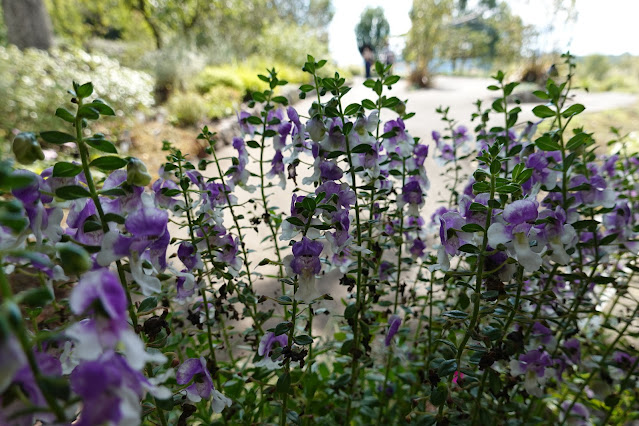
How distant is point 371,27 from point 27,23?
93.3 feet

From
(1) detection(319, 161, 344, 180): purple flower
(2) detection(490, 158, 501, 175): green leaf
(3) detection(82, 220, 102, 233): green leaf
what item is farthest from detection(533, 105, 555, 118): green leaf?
(3) detection(82, 220, 102, 233): green leaf

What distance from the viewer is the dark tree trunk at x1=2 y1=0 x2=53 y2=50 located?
7.94 metres

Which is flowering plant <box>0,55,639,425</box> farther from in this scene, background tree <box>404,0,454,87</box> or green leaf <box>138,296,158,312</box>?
background tree <box>404,0,454,87</box>

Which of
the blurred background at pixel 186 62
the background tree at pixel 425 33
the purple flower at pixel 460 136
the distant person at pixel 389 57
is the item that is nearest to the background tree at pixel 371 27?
the blurred background at pixel 186 62

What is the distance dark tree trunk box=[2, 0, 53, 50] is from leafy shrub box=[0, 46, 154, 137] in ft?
4.77

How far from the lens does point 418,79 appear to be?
13.1m

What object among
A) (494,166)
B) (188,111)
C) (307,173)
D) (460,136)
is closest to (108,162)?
(494,166)

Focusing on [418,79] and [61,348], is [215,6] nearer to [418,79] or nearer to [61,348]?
[418,79]

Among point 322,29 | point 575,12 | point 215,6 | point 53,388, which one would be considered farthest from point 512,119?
point 322,29

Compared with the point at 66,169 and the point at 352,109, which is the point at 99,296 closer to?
the point at 66,169

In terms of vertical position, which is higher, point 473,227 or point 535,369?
point 473,227

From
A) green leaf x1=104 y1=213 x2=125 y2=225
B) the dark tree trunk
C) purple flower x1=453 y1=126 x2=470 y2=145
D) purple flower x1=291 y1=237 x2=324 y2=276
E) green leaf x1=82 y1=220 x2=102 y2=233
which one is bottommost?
purple flower x1=291 y1=237 x2=324 y2=276

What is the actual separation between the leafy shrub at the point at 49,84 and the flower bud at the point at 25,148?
19.9ft

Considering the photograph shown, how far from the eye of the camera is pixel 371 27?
3145 centimetres
